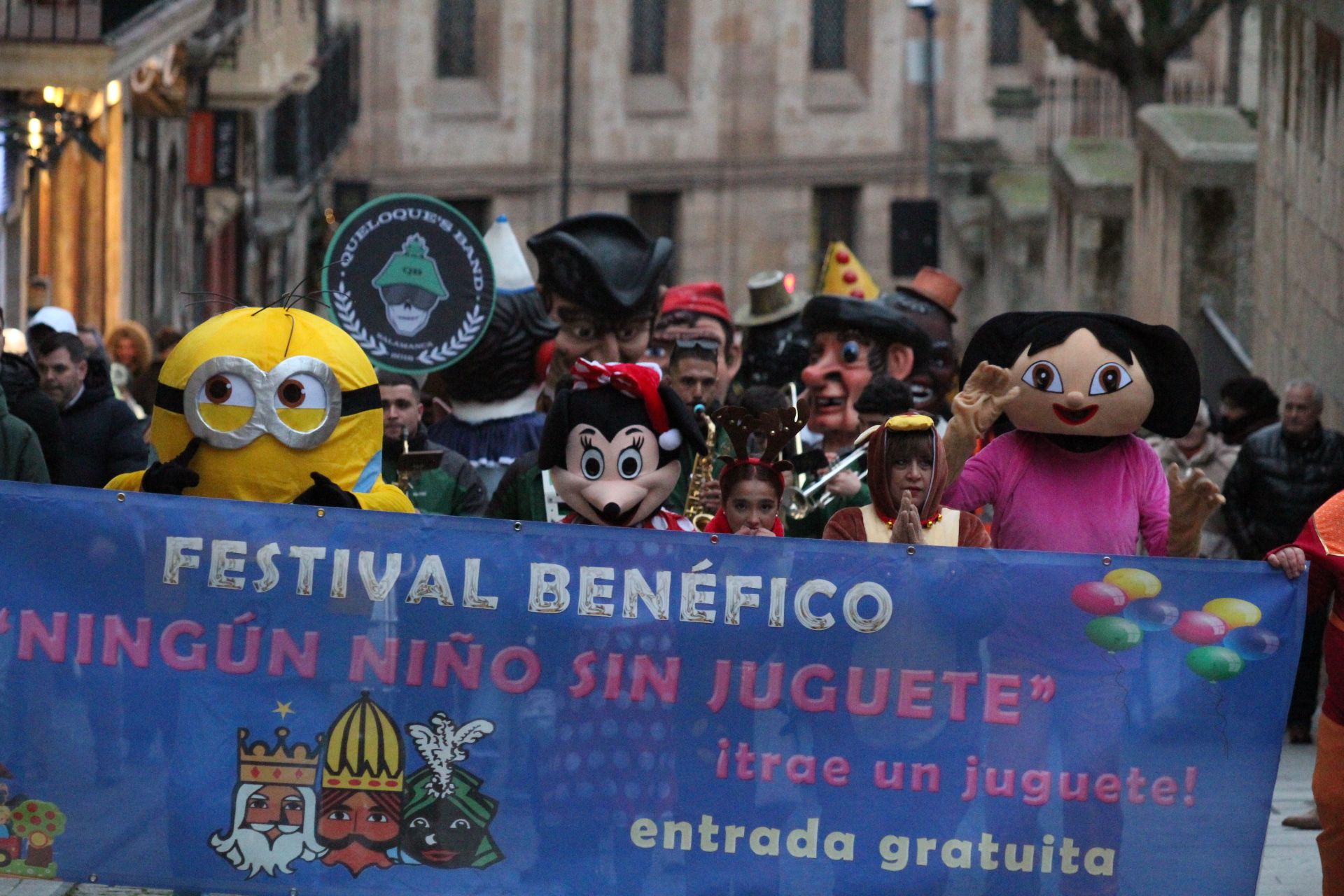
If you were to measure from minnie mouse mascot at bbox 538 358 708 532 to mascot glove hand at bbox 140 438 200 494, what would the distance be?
41.2 inches

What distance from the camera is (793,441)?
923 cm

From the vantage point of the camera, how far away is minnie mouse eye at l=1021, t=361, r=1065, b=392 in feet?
23.7

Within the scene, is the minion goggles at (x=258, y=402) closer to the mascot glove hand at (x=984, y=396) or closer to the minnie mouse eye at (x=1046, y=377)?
the mascot glove hand at (x=984, y=396)

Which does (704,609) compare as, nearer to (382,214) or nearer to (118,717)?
(118,717)

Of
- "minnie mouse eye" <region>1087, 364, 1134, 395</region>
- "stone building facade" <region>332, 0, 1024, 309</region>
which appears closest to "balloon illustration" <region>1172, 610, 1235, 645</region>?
"minnie mouse eye" <region>1087, 364, 1134, 395</region>

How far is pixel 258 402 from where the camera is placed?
684 cm

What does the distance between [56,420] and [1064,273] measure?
14.1 meters

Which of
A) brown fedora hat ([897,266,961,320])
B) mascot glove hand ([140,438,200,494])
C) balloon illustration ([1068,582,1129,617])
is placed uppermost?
brown fedora hat ([897,266,961,320])

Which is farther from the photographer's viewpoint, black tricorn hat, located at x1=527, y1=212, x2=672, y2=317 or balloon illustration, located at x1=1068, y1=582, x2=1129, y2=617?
black tricorn hat, located at x1=527, y1=212, x2=672, y2=317

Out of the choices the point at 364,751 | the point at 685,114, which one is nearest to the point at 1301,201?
the point at 364,751

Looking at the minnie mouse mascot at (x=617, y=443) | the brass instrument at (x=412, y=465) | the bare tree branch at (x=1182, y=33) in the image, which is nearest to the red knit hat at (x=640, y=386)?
the minnie mouse mascot at (x=617, y=443)

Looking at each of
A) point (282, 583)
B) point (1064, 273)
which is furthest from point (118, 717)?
point (1064, 273)

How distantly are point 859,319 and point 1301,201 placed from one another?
4480 mm

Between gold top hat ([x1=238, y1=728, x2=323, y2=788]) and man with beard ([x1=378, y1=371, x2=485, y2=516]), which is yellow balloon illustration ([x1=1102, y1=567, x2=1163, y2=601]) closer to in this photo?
gold top hat ([x1=238, y1=728, x2=323, y2=788])
